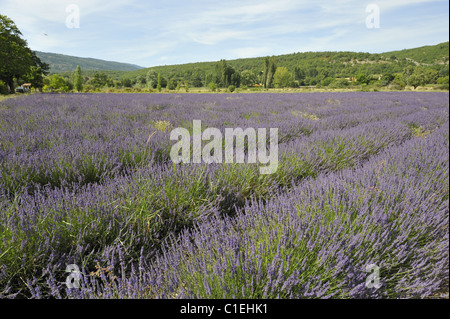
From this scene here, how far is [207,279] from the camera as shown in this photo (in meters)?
0.94

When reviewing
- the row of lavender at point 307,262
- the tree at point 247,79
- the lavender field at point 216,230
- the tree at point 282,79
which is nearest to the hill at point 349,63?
the tree at point 247,79

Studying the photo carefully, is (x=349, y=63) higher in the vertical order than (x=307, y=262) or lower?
higher

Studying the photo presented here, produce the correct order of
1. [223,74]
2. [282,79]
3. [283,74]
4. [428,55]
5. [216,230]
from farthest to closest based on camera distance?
[283,74] < [282,79] < [223,74] < [428,55] < [216,230]

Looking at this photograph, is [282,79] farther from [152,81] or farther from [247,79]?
[152,81]

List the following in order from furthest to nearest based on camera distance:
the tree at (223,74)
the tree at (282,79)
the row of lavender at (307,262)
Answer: the tree at (282,79) → the tree at (223,74) → the row of lavender at (307,262)

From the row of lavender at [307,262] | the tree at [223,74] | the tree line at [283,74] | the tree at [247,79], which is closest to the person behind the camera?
the row of lavender at [307,262]

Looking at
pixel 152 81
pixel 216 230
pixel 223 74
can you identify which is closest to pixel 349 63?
pixel 223 74

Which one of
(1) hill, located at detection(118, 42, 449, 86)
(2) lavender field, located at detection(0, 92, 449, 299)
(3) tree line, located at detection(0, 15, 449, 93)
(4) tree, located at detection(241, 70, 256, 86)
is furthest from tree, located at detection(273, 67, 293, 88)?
(2) lavender field, located at detection(0, 92, 449, 299)

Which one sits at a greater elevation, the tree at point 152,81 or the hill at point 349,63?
the hill at point 349,63

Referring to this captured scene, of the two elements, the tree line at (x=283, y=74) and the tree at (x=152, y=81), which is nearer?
the tree line at (x=283, y=74)

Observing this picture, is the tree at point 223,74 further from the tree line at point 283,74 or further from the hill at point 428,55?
the hill at point 428,55

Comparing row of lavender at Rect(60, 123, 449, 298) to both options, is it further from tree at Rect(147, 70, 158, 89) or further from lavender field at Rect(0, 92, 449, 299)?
tree at Rect(147, 70, 158, 89)
